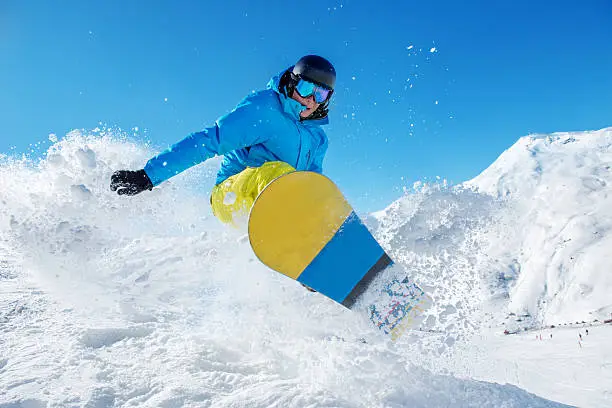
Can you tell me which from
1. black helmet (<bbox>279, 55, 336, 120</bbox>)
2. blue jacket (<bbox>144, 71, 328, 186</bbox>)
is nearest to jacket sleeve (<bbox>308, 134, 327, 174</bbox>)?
blue jacket (<bbox>144, 71, 328, 186</bbox>)

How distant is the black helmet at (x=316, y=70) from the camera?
3.54 m

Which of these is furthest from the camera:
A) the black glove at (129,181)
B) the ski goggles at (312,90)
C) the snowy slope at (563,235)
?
the snowy slope at (563,235)

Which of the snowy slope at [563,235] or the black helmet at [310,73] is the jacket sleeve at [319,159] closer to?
the black helmet at [310,73]

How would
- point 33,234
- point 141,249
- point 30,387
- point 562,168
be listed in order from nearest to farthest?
point 30,387
point 33,234
point 141,249
point 562,168

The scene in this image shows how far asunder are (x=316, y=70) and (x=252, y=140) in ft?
3.14

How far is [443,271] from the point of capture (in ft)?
15.8

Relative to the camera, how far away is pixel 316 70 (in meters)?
3.56

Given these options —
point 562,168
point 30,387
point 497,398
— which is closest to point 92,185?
point 30,387

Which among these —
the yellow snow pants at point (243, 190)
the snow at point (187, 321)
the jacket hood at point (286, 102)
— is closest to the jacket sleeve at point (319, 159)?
the jacket hood at point (286, 102)

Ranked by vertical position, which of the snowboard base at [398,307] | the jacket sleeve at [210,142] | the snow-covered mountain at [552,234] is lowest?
the snowboard base at [398,307]

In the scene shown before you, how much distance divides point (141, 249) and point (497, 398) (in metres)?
8.36

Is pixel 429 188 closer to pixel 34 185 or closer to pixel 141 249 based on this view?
pixel 141 249

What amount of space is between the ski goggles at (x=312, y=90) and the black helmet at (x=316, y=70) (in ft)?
0.14

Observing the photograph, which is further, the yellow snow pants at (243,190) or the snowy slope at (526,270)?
the snowy slope at (526,270)
